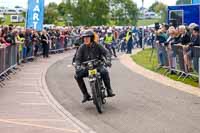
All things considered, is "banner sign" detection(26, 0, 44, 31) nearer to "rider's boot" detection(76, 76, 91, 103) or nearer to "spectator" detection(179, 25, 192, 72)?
"spectator" detection(179, 25, 192, 72)

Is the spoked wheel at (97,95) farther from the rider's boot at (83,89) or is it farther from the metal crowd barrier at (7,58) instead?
the metal crowd barrier at (7,58)

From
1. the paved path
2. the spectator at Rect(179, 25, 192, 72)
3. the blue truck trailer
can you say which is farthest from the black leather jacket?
the blue truck trailer

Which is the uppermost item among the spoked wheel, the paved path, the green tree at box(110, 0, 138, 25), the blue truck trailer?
the green tree at box(110, 0, 138, 25)

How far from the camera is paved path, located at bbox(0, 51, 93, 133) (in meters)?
10.8

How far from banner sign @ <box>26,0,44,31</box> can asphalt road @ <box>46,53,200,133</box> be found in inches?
510

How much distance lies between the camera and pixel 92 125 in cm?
1104

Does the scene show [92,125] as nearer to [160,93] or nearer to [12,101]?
[12,101]

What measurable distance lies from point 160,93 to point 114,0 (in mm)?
52265

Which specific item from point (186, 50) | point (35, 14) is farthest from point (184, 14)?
point (186, 50)

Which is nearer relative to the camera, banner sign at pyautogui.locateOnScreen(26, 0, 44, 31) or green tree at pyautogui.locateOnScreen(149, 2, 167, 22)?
banner sign at pyautogui.locateOnScreen(26, 0, 44, 31)

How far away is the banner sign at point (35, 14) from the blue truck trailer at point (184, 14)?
729 centimetres

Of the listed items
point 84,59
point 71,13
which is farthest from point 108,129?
point 71,13

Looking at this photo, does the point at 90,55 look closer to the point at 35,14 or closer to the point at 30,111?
the point at 30,111

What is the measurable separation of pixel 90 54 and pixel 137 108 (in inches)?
64.7
